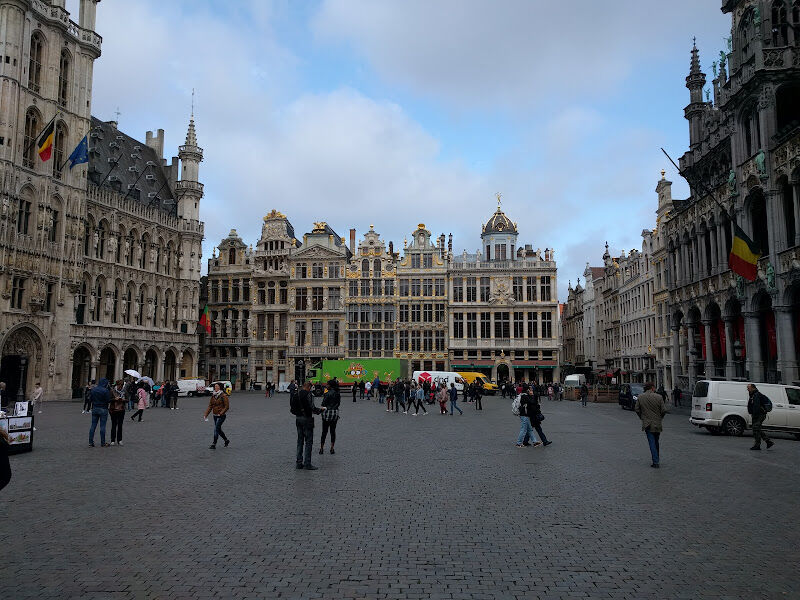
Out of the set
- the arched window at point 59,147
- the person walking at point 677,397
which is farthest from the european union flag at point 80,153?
the person walking at point 677,397

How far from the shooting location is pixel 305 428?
13.5 m

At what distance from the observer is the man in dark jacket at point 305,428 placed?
13438 mm

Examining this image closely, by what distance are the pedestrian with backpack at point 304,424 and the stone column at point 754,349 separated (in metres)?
26.0

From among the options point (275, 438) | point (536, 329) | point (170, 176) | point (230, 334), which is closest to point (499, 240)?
point (536, 329)

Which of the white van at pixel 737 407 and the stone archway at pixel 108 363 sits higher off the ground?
the stone archway at pixel 108 363

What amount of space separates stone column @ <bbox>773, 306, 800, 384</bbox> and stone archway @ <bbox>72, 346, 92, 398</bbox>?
50.0 meters

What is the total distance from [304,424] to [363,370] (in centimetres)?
4544

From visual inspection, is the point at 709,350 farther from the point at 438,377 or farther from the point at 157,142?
the point at 157,142

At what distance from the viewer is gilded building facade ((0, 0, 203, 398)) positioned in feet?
146

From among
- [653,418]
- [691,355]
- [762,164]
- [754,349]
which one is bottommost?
[653,418]

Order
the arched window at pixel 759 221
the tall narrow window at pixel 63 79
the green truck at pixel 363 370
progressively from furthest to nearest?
1. the green truck at pixel 363 370
2. the tall narrow window at pixel 63 79
3. the arched window at pixel 759 221

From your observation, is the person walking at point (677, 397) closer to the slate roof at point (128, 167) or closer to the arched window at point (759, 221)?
the arched window at point (759, 221)

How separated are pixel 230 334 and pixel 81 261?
26.2 metres

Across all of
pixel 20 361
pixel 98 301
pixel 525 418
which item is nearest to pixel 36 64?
pixel 98 301
